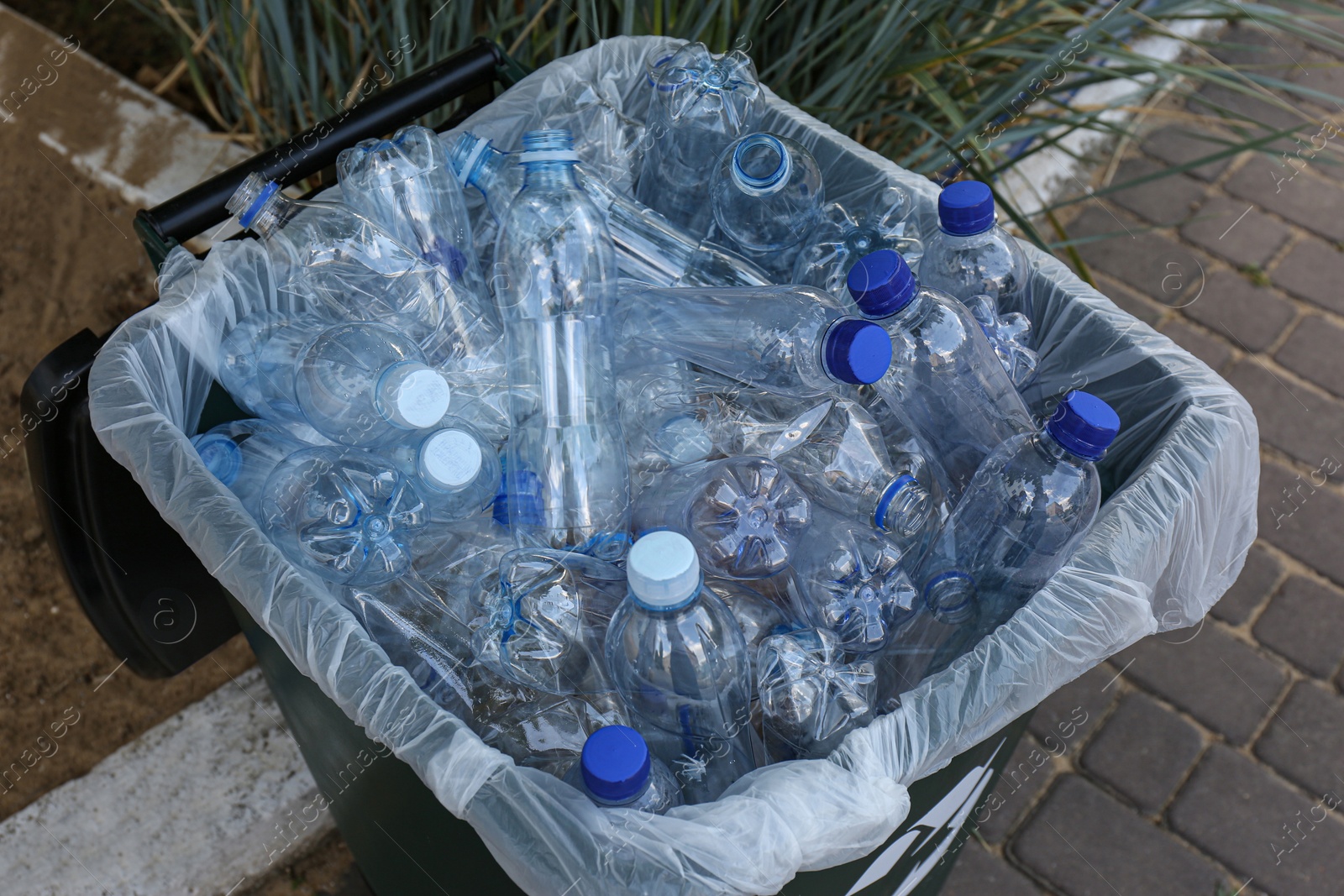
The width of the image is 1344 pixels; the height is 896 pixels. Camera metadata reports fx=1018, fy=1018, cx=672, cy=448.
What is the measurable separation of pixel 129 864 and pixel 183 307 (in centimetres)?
120

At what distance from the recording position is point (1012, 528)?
1.23 metres

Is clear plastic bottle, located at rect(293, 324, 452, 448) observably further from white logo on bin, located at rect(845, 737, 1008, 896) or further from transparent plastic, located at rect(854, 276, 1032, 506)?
white logo on bin, located at rect(845, 737, 1008, 896)

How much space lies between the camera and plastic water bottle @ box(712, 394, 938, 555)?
4.30 ft

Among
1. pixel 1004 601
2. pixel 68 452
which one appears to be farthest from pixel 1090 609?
pixel 68 452

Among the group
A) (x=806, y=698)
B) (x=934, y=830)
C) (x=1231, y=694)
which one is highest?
(x=806, y=698)

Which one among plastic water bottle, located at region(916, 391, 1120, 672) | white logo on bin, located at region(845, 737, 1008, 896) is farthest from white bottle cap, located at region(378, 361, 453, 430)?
white logo on bin, located at region(845, 737, 1008, 896)

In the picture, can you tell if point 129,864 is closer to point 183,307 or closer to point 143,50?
point 183,307

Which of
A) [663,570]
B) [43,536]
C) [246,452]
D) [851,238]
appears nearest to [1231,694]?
[851,238]

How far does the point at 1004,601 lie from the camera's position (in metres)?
1.25

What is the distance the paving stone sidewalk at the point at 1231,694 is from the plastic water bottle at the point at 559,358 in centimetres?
121

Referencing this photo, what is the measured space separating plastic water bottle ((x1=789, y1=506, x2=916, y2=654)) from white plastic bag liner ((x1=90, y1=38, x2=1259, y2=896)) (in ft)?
0.60

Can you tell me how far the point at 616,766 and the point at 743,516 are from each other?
400 millimetres

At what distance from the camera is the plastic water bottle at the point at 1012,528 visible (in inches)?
46.7

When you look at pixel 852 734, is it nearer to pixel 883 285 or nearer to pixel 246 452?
pixel 883 285
